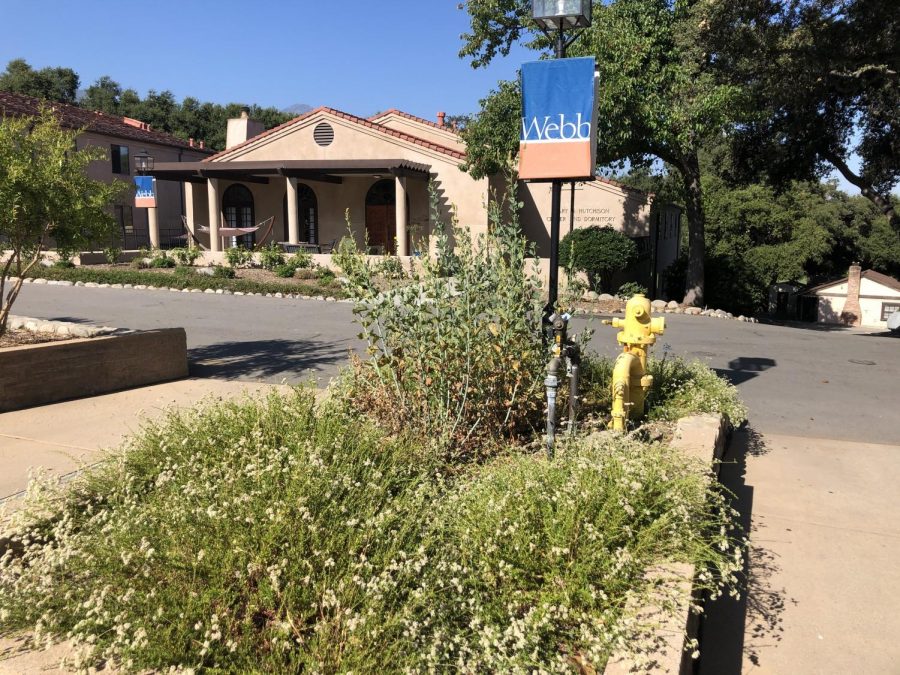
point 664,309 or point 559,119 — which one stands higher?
point 559,119

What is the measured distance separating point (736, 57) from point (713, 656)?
1599 centimetres

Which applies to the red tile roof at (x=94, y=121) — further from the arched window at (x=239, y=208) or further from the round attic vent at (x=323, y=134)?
the round attic vent at (x=323, y=134)

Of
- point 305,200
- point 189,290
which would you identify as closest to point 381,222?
point 305,200

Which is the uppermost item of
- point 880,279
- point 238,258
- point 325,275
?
point 238,258

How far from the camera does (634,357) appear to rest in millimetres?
5051

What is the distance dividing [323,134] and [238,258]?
6.25m

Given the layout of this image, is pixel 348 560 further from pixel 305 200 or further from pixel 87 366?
pixel 305 200

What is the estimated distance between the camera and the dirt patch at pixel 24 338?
739cm

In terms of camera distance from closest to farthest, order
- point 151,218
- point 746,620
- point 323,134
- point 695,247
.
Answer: point 746,620 → point 695,247 → point 323,134 → point 151,218

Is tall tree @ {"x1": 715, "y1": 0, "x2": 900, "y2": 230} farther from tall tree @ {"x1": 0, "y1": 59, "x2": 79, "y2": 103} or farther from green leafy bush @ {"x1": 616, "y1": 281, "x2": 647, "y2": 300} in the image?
tall tree @ {"x1": 0, "y1": 59, "x2": 79, "y2": 103}

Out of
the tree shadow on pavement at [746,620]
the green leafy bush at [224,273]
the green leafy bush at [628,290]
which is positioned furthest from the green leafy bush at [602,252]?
the tree shadow on pavement at [746,620]

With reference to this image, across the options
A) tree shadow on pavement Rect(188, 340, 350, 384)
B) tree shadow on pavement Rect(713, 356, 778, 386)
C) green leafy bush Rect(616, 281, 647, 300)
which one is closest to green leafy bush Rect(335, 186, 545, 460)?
green leafy bush Rect(616, 281, 647, 300)

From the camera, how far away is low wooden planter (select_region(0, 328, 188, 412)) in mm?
6438

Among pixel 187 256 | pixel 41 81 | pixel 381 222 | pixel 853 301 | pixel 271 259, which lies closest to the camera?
pixel 271 259
